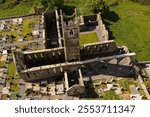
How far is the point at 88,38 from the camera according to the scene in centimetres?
9331

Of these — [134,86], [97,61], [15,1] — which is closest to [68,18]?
[97,61]

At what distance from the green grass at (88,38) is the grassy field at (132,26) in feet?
20.8

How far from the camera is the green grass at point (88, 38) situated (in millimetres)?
92094

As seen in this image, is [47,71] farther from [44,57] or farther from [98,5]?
[98,5]

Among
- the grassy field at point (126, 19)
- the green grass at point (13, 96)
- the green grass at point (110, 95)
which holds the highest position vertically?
the grassy field at point (126, 19)

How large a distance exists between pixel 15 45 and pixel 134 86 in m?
38.7

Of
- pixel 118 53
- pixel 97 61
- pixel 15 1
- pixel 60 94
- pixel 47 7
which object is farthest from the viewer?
pixel 15 1

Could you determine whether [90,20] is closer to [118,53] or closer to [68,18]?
[118,53]

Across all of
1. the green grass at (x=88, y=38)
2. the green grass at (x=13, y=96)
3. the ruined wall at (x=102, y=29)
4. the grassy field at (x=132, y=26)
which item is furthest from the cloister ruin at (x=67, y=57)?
the grassy field at (x=132, y=26)

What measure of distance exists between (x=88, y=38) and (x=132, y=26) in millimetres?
15881

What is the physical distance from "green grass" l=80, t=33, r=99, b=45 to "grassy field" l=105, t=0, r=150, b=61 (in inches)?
249

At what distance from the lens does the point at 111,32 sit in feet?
310

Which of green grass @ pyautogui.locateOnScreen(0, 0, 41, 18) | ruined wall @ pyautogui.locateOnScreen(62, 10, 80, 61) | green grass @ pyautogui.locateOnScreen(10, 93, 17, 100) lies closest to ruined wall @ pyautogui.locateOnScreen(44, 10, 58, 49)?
green grass @ pyautogui.locateOnScreen(0, 0, 41, 18)

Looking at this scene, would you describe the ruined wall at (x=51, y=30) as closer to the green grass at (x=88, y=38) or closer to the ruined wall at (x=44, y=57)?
the ruined wall at (x=44, y=57)
